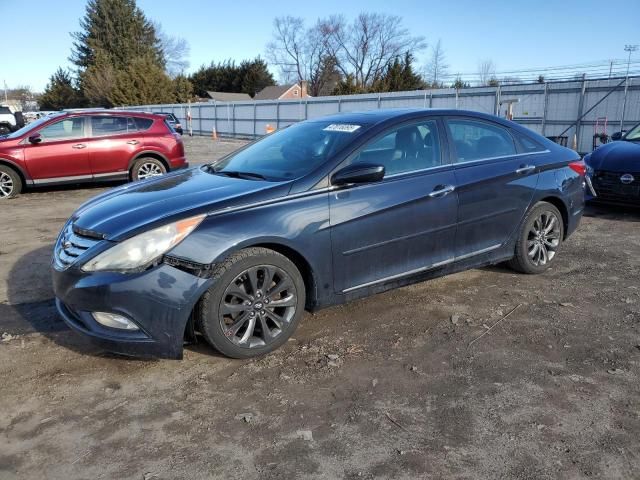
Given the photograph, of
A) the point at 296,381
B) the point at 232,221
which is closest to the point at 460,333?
the point at 296,381

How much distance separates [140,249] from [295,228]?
3.20ft

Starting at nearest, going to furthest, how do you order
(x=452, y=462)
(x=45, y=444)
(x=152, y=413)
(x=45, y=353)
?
1. (x=452, y=462)
2. (x=45, y=444)
3. (x=152, y=413)
4. (x=45, y=353)

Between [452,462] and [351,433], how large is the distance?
520 millimetres

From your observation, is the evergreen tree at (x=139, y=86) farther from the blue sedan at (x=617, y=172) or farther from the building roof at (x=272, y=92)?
the blue sedan at (x=617, y=172)

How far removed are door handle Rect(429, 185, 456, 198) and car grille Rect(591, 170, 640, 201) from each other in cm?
434

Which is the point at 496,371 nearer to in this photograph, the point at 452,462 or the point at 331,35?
the point at 452,462

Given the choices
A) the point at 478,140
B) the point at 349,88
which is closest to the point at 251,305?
the point at 478,140

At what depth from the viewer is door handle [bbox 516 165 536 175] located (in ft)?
15.5

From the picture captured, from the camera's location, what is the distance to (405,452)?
2.56 metres

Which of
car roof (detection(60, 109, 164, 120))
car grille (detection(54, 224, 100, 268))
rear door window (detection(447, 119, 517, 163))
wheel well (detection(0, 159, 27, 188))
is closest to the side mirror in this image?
rear door window (detection(447, 119, 517, 163))

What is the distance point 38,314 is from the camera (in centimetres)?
436

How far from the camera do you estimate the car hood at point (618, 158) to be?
23.6 ft

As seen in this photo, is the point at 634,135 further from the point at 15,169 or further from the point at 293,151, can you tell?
the point at 15,169

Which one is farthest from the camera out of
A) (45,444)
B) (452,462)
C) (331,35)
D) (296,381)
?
(331,35)
